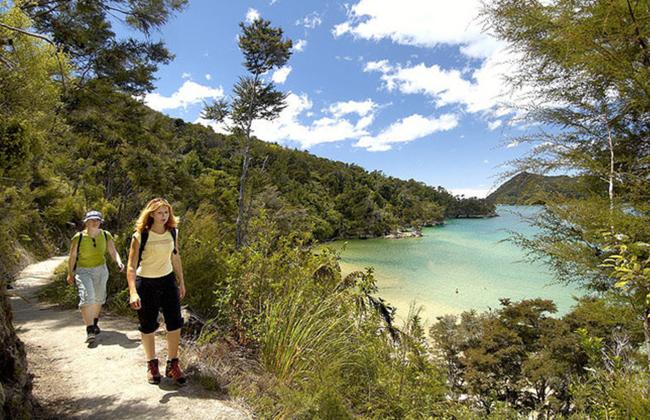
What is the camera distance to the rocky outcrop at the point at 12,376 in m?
1.88

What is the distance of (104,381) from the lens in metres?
2.81

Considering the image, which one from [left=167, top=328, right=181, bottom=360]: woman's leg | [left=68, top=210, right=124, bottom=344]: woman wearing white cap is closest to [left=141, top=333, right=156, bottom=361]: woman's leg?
[left=167, top=328, right=181, bottom=360]: woman's leg

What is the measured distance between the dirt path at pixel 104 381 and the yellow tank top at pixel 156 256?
794 millimetres

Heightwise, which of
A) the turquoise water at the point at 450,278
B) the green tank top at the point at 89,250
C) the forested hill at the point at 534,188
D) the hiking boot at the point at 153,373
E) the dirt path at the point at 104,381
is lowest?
the turquoise water at the point at 450,278

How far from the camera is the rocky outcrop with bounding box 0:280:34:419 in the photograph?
74.0 inches

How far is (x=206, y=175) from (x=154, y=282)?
29749 mm

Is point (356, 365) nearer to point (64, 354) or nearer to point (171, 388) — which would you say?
point (171, 388)

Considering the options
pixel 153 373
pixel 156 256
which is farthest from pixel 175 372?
pixel 156 256

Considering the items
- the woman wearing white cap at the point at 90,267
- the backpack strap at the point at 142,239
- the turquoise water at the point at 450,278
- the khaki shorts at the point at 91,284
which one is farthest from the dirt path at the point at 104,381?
the turquoise water at the point at 450,278

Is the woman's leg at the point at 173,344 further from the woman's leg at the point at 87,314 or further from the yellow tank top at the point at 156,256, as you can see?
the woman's leg at the point at 87,314

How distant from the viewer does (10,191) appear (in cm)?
688

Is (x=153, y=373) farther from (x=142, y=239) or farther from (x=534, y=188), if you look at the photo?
(x=534, y=188)

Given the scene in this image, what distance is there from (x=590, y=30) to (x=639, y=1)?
54 centimetres

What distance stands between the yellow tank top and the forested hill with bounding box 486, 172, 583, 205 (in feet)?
17.5
